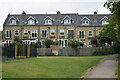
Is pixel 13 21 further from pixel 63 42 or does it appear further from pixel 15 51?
pixel 15 51

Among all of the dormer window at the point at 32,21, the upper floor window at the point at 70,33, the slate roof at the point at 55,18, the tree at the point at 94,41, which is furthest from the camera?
the dormer window at the point at 32,21

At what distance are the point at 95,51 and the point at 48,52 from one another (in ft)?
33.1

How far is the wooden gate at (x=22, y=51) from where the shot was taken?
32.8 m

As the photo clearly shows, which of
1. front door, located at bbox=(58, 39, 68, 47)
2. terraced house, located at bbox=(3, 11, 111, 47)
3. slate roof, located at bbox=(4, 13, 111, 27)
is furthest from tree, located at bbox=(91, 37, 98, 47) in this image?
front door, located at bbox=(58, 39, 68, 47)

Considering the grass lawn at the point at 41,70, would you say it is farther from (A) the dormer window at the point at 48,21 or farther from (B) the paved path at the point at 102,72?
(A) the dormer window at the point at 48,21

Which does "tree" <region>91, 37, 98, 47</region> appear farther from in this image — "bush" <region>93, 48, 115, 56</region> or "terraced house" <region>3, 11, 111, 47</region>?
"bush" <region>93, 48, 115, 56</region>

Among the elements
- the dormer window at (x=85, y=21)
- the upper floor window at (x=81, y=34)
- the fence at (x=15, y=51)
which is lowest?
the fence at (x=15, y=51)

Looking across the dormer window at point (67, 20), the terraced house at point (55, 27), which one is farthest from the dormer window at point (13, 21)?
the dormer window at point (67, 20)

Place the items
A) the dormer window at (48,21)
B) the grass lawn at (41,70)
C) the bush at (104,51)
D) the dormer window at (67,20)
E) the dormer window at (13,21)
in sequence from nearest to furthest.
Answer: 1. the grass lawn at (41,70)
2. the bush at (104,51)
3. the dormer window at (67,20)
4. the dormer window at (48,21)
5. the dormer window at (13,21)

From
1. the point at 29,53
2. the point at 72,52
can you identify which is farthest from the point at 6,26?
the point at 29,53

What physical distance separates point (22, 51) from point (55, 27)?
30.1m

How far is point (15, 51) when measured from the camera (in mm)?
32031

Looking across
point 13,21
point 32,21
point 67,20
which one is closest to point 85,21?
point 67,20

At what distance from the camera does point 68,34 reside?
2520 inches
